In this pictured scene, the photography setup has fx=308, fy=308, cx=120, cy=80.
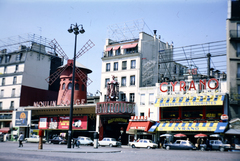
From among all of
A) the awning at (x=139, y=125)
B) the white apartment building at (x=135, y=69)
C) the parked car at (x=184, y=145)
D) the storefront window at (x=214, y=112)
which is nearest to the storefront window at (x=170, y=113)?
the white apartment building at (x=135, y=69)

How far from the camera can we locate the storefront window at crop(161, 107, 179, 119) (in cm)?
4203

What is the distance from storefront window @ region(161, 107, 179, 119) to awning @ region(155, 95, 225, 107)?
1766mm

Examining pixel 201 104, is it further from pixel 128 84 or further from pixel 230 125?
pixel 128 84

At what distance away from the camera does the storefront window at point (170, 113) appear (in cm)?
4203

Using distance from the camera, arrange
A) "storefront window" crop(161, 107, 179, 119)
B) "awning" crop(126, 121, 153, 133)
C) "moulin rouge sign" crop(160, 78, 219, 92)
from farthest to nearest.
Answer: "storefront window" crop(161, 107, 179, 119) < "awning" crop(126, 121, 153, 133) < "moulin rouge sign" crop(160, 78, 219, 92)

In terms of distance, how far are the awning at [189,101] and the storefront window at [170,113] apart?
1766 mm

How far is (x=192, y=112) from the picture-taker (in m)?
40.7

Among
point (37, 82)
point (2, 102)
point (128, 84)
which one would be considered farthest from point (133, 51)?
point (2, 102)

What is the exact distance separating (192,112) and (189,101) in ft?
7.56

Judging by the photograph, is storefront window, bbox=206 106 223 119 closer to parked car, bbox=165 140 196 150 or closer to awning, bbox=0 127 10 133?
parked car, bbox=165 140 196 150

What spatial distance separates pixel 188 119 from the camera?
40.1 meters

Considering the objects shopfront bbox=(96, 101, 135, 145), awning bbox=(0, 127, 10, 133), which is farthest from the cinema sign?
awning bbox=(0, 127, 10, 133)

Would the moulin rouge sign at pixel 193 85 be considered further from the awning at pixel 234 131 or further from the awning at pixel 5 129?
the awning at pixel 5 129

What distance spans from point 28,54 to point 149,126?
106 feet
